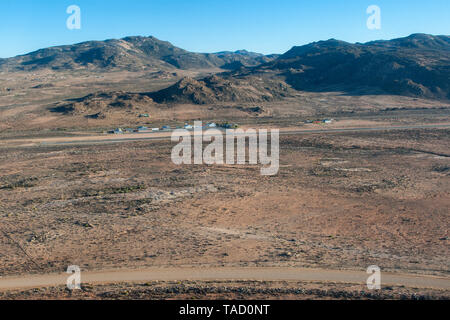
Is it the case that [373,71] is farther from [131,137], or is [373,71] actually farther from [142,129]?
[131,137]

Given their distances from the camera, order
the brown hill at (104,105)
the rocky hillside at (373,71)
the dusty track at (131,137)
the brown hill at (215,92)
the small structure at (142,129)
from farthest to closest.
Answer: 1. the rocky hillside at (373,71)
2. the brown hill at (215,92)
3. the brown hill at (104,105)
4. the small structure at (142,129)
5. the dusty track at (131,137)

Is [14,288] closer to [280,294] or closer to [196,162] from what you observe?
[280,294]

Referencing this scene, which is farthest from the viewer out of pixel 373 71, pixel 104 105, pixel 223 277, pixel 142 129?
pixel 373 71

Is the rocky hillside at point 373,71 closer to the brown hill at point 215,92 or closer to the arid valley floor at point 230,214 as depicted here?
the brown hill at point 215,92

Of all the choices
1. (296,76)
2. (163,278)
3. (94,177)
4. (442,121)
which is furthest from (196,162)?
(296,76)

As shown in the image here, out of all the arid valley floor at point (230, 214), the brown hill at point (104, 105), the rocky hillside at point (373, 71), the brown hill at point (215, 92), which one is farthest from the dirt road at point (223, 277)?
the rocky hillside at point (373, 71)

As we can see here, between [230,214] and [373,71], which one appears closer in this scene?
[230,214]

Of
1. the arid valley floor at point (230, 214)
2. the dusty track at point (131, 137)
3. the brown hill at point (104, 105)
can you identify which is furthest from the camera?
the brown hill at point (104, 105)

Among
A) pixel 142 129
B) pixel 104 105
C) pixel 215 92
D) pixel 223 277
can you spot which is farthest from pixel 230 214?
pixel 215 92
